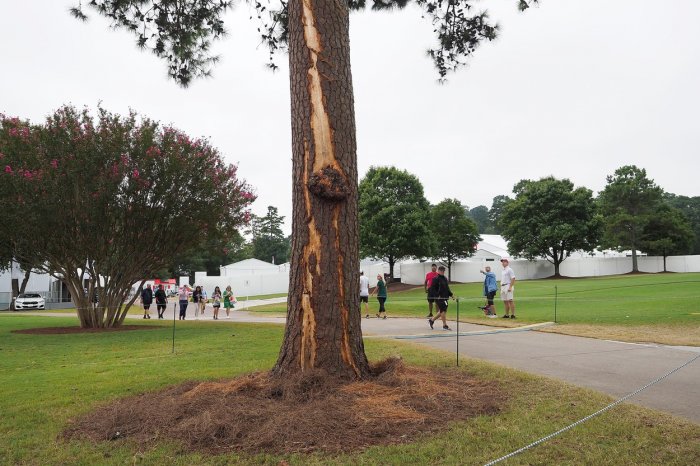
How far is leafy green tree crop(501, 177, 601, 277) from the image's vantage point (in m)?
51.4

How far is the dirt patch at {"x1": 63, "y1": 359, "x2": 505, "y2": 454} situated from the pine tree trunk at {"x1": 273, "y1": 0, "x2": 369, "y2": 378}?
15.6 inches

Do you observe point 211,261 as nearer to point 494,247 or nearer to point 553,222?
point 494,247

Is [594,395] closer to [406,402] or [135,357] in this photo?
[406,402]

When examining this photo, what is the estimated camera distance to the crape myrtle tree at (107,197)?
16406 millimetres

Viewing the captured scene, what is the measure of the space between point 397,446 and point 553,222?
51.9m

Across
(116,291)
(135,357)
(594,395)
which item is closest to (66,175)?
(116,291)

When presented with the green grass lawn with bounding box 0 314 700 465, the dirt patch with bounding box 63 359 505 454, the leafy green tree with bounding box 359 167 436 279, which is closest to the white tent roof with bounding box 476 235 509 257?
the leafy green tree with bounding box 359 167 436 279

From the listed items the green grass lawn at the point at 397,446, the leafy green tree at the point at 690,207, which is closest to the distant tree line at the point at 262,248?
the leafy green tree at the point at 690,207

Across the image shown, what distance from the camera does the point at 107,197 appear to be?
54.9 feet

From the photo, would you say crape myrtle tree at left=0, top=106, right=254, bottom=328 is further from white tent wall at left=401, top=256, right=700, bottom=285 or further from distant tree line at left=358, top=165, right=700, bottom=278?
white tent wall at left=401, top=256, right=700, bottom=285

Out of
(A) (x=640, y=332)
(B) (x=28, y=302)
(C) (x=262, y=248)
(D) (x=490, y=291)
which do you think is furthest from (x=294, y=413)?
(C) (x=262, y=248)

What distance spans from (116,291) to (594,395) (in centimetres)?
1712

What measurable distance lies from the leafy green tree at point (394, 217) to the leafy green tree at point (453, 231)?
6.33 meters

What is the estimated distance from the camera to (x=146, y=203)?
17.8 metres
